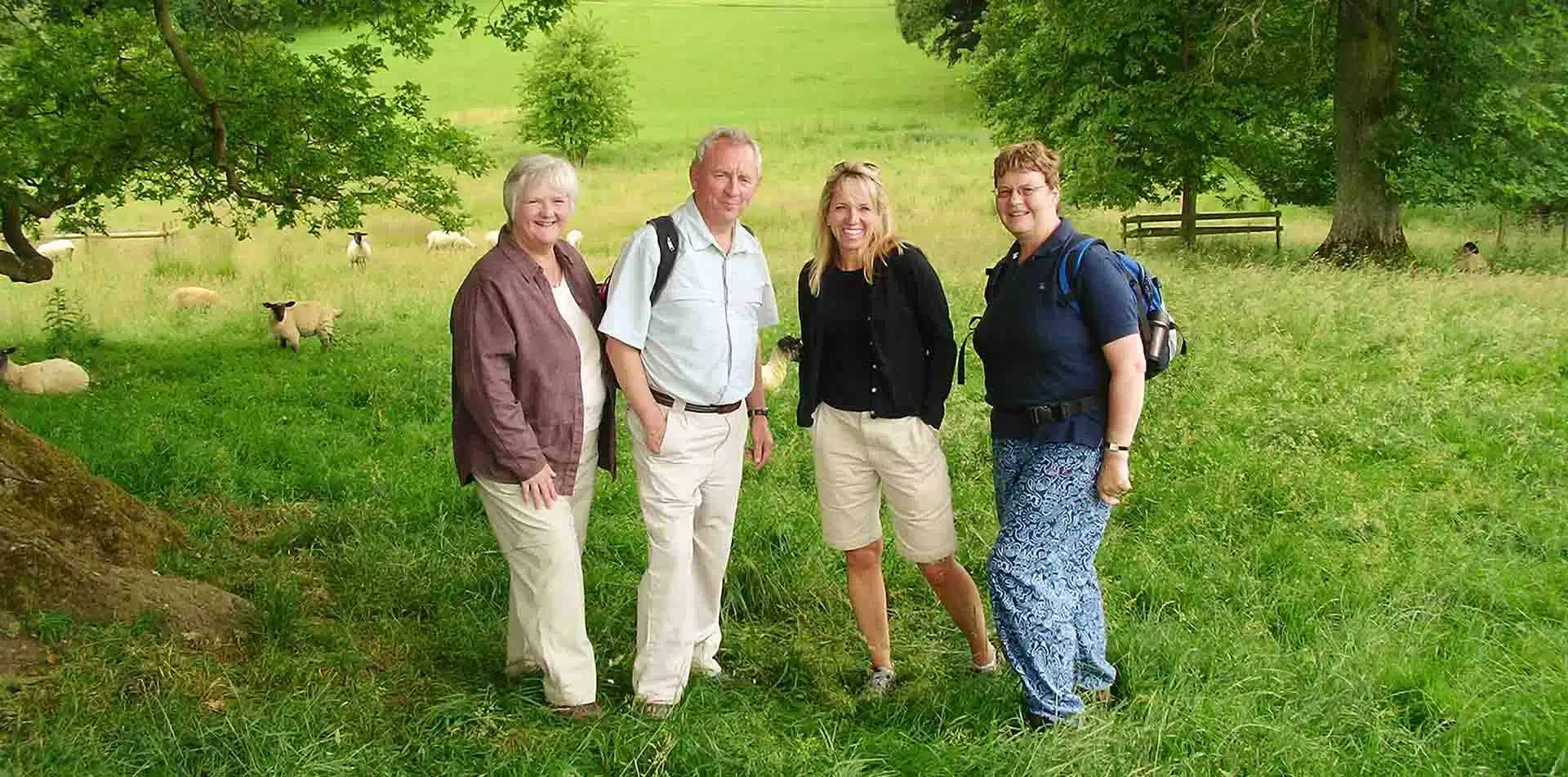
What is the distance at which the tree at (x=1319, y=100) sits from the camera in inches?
727

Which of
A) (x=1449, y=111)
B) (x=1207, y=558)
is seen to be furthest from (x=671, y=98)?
(x=1207, y=558)

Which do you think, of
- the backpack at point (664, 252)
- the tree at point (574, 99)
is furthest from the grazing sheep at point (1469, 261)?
the tree at point (574, 99)

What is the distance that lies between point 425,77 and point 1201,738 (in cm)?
6888

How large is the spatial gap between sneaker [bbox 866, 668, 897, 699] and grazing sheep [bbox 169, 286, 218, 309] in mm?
13449

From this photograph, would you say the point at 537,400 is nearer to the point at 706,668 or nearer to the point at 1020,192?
the point at 706,668

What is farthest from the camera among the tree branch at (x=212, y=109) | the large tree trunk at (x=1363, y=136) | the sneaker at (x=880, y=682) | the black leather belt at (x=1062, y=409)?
the large tree trunk at (x=1363, y=136)

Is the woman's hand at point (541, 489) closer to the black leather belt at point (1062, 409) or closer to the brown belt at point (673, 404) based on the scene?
the brown belt at point (673, 404)

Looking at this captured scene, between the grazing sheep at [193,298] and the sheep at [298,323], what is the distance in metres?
3.22

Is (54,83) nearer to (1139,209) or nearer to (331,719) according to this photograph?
(331,719)

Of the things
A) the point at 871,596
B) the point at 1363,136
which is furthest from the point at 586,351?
the point at 1363,136

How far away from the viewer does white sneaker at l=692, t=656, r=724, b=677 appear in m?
4.85

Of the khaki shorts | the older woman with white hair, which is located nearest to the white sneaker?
the older woman with white hair

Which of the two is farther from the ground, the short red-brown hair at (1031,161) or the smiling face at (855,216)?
the short red-brown hair at (1031,161)

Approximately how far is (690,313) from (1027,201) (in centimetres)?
124
